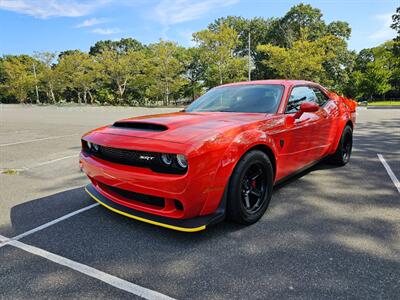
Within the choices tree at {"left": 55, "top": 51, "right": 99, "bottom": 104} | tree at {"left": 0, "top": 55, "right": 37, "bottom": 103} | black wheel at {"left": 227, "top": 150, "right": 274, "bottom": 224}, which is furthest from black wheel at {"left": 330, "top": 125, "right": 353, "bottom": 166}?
tree at {"left": 0, "top": 55, "right": 37, "bottom": 103}

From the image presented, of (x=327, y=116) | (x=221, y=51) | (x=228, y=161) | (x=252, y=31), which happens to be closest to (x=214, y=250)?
(x=228, y=161)

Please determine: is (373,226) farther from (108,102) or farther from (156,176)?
(108,102)

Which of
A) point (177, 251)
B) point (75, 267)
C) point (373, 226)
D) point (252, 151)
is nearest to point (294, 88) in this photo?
point (252, 151)

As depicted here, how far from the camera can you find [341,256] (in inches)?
93.3

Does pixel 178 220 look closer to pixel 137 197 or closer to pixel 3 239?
pixel 137 197

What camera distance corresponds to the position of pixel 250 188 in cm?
294

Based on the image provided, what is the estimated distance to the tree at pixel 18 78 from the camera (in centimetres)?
5169

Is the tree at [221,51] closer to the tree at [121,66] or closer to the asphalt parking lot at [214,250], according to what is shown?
the tree at [121,66]

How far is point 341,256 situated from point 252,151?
1120 mm

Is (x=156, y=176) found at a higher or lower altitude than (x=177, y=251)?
higher

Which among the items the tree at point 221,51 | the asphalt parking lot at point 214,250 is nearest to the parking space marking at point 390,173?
the asphalt parking lot at point 214,250

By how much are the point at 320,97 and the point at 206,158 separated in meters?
2.92

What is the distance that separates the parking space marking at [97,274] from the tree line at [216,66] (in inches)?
1349

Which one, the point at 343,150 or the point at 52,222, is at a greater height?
the point at 343,150
